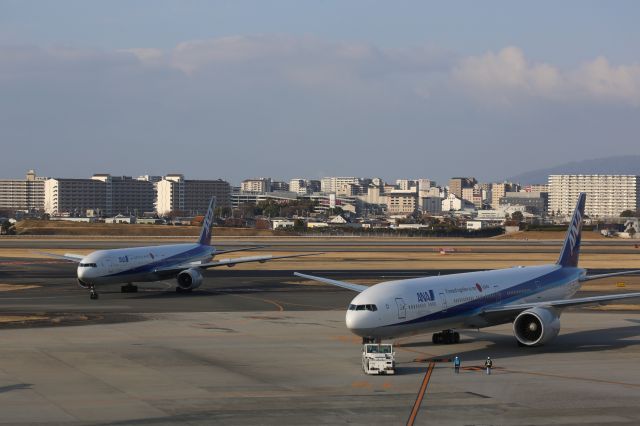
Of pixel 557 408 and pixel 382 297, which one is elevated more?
pixel 382 297

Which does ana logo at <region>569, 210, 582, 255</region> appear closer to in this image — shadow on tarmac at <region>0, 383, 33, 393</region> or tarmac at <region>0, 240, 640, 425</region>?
tarmac at <region>0, 240, 640, 425</region>

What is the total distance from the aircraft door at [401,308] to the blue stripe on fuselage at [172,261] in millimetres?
38304

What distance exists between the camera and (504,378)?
41.2 meters

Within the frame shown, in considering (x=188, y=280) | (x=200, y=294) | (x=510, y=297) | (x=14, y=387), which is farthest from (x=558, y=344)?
(x=188, y=280)

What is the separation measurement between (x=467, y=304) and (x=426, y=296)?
335 cm

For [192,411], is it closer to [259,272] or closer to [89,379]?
[89,379]

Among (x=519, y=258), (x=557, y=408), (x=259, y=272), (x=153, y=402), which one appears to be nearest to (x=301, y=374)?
(x=153, y=402)

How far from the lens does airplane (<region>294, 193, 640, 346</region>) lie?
44.7 metres

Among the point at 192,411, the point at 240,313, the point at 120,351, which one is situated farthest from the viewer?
the point at 240,313

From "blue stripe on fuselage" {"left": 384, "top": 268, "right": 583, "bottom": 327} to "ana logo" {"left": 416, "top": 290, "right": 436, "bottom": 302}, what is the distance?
742 mm

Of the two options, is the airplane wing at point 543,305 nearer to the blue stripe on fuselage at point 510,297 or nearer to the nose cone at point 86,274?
the blue stripe on fuselage at point 510,297

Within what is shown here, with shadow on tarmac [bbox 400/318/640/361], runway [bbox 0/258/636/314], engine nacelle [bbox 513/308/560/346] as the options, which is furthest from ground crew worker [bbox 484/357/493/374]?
runway [bbox 0/258/636/314]

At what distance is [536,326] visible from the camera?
49625mm

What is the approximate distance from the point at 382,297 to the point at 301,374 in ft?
18.8
